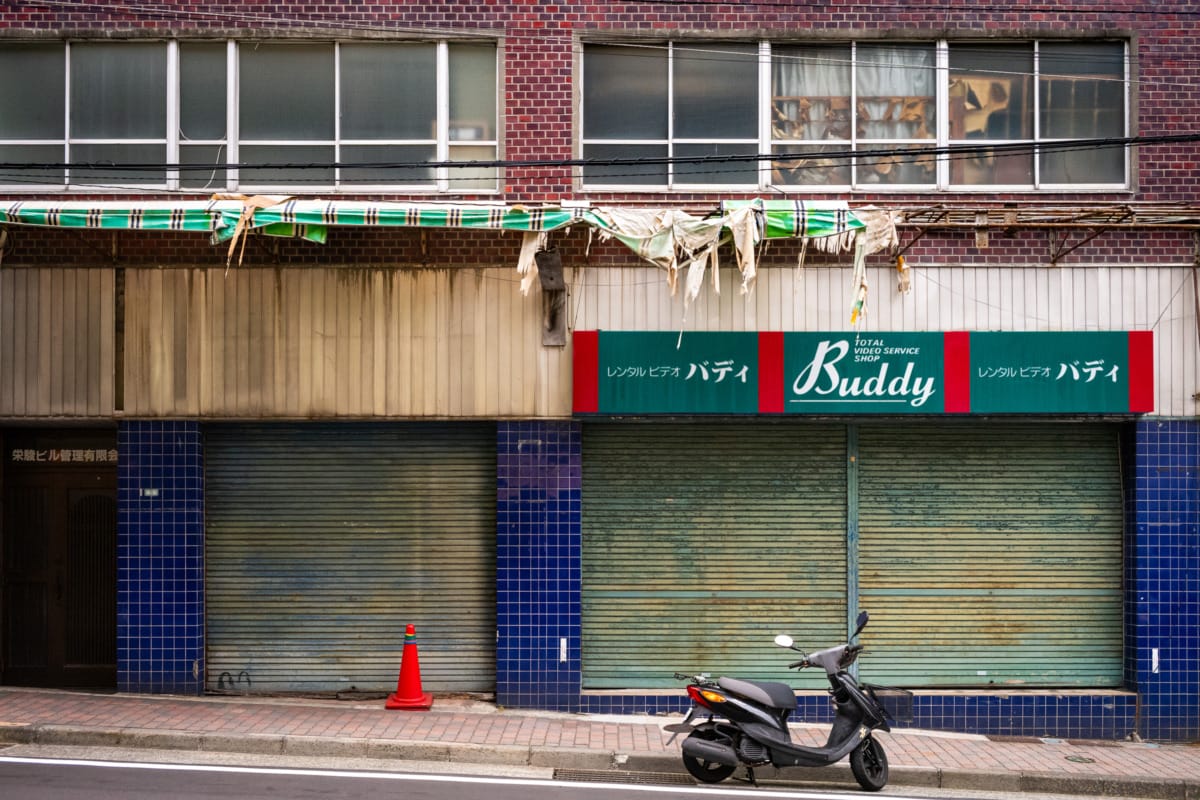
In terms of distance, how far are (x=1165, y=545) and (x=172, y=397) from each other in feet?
34.8

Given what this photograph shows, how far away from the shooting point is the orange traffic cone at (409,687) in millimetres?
11641

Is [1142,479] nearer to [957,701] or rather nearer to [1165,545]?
[1165,545]

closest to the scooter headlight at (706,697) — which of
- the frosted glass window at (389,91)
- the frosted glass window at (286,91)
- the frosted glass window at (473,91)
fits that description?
the frosted glass window at (473,91)

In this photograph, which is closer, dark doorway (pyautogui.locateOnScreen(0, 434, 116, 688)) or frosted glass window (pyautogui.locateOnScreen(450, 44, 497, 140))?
frosted glass window (pyautogui.locateOnScreen(450, 44, 497, 140))

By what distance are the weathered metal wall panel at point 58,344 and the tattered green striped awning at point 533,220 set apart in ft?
4.12

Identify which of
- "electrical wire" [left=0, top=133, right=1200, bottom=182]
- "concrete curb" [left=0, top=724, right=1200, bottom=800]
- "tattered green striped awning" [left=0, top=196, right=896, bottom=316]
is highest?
"electrical wire" [left=0, top=133, right=1200, bottom=182]

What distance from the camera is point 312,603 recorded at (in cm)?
1227

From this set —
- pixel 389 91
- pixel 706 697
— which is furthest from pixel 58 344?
pixel 706 697

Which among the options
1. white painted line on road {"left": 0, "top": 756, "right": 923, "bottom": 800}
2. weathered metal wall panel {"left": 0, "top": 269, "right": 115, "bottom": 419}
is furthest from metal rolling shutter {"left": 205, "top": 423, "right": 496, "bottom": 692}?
white painted line on road {"left": 0, "top": 756, "right": 923, "bottom": 800}

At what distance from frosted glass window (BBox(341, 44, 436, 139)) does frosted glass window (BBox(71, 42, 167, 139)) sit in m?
2.04

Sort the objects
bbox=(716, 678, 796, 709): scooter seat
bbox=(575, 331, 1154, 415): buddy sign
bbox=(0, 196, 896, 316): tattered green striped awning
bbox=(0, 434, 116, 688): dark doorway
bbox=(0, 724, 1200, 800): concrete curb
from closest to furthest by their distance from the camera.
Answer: bbox=(716, 678, 796, 709): scooter seat, bbox=(0, 724, 1200, 800): concrete curb, bbox=(0, 196, 896, 316): tattered green striped awning, bbox=(575, 331, 1154, 415): buddy sign, bbox=(0, 434, 116, 688): dark doorway

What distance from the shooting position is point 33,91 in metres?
12.5

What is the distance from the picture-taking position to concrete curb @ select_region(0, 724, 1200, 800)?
9.92 metres

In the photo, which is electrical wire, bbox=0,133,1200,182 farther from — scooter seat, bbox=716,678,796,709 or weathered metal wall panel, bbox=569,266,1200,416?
scooter seat, bbox=716,678,796,709
